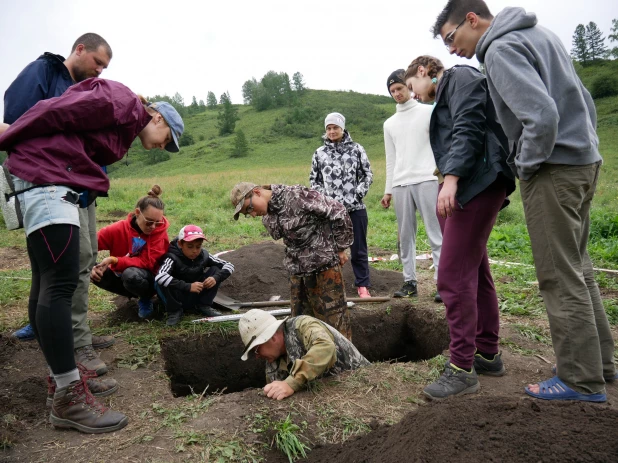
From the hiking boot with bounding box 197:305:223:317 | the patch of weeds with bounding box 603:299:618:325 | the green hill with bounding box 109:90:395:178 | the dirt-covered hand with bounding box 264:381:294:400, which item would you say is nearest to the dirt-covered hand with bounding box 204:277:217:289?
the hiking boot with bounding box 197:305:223:317

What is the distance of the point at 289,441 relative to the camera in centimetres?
243

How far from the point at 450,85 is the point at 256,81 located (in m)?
97.2

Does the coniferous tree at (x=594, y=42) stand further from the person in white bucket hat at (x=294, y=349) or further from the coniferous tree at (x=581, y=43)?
the person in white bucket hat at (x=294, y=349)

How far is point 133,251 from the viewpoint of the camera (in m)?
4.54

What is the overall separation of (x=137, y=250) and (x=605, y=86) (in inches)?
2039

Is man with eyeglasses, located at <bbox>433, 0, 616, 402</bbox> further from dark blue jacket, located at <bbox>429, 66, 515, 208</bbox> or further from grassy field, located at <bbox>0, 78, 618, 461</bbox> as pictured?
grassy field, located at <bbox>0, 78, 618, 461</bbox>

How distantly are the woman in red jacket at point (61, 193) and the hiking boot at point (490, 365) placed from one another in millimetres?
2227

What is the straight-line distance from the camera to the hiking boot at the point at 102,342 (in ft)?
12.9

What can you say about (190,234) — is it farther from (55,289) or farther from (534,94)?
(534,94)

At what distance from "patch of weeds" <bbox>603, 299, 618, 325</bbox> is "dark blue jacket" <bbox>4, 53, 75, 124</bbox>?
15.5ft

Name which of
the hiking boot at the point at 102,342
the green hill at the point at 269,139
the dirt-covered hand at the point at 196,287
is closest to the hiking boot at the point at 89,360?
the hiking boot at the point at 102,342

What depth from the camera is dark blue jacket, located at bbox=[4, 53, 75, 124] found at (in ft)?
10.3

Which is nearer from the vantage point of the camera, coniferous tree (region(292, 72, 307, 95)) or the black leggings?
the black leggings

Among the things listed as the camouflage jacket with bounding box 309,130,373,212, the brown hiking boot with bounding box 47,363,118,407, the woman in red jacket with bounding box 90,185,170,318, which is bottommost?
the brown hiking boot with bounding box 47,363,118,407
